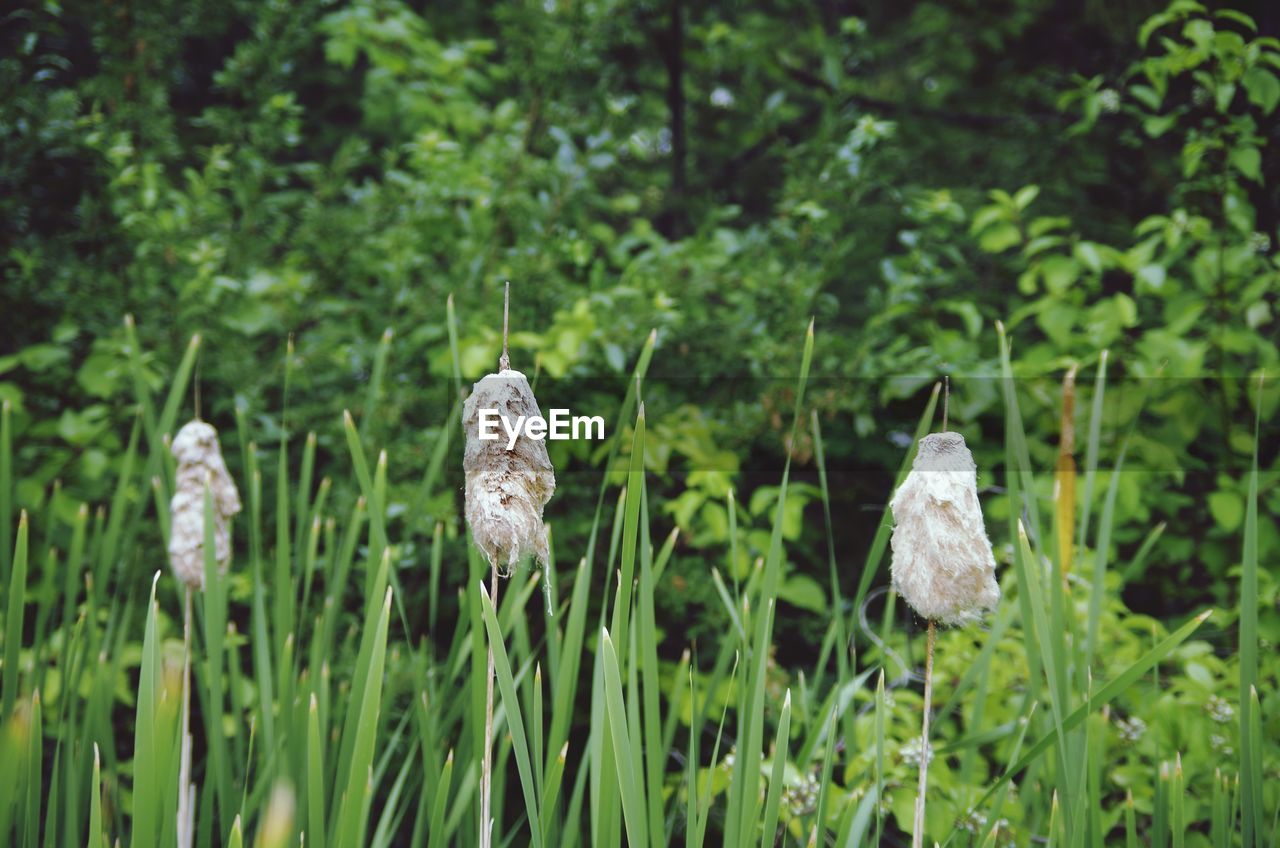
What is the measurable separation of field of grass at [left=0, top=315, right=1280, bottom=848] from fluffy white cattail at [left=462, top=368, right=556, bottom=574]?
0.06 metres

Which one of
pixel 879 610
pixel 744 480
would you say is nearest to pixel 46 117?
pixel 744 480

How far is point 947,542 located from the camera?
0.74 metres

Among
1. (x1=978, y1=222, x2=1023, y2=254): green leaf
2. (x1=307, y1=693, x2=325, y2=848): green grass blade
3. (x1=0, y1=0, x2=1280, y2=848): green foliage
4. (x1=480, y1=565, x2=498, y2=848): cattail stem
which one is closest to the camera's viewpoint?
(x1=480, y1=565, x2=498, y2=848): cattail stem

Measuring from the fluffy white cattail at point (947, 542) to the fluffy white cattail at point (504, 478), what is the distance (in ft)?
1.12

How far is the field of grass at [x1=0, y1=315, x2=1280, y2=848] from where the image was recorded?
0.84 m

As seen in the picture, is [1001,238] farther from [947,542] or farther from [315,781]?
[315,781]

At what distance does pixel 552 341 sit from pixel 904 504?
3.92 ft

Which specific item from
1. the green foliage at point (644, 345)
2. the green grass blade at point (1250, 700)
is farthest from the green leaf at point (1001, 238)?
the green grass blade at point (1250, 700)

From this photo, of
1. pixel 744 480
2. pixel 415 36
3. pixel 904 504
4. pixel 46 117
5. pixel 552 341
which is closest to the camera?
pixel 904 504

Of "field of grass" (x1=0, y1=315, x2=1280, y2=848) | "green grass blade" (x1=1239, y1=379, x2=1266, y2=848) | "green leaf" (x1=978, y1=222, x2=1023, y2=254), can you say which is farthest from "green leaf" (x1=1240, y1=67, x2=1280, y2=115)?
"green grass blade" (x1=1239, y1=379, x2=1266, y2=848)

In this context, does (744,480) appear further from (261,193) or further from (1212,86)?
(261,193)

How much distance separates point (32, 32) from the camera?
208 cm

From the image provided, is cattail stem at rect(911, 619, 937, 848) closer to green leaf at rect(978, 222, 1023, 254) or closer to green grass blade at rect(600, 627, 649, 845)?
green grass blade at rect(600, 627, 649, 845)

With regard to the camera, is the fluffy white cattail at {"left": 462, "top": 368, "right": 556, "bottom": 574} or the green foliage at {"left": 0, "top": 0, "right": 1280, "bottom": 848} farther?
the green foliage at {"left": 0, "top": 0, "right": 1280, "bottom": 848}
